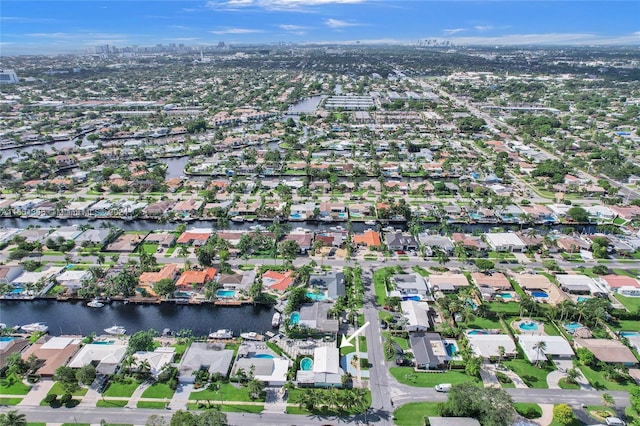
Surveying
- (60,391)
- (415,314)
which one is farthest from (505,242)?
(60,391)

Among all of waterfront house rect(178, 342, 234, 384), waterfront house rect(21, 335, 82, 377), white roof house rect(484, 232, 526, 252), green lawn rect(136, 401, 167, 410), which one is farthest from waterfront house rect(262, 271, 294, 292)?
white roof house rect(484, 232, 526, 252)

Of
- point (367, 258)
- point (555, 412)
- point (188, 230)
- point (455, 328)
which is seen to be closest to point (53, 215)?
point (188, 230)

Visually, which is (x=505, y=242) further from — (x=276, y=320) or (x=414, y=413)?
(x=276, y=320)

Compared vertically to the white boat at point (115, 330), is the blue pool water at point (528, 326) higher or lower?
higher

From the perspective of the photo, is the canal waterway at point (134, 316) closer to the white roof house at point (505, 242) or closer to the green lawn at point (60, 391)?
the green lawn at point (60, 391)

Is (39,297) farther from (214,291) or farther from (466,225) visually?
(466,225)

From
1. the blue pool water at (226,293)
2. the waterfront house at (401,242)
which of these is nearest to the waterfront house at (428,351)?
the waterfront house at (401,242)
